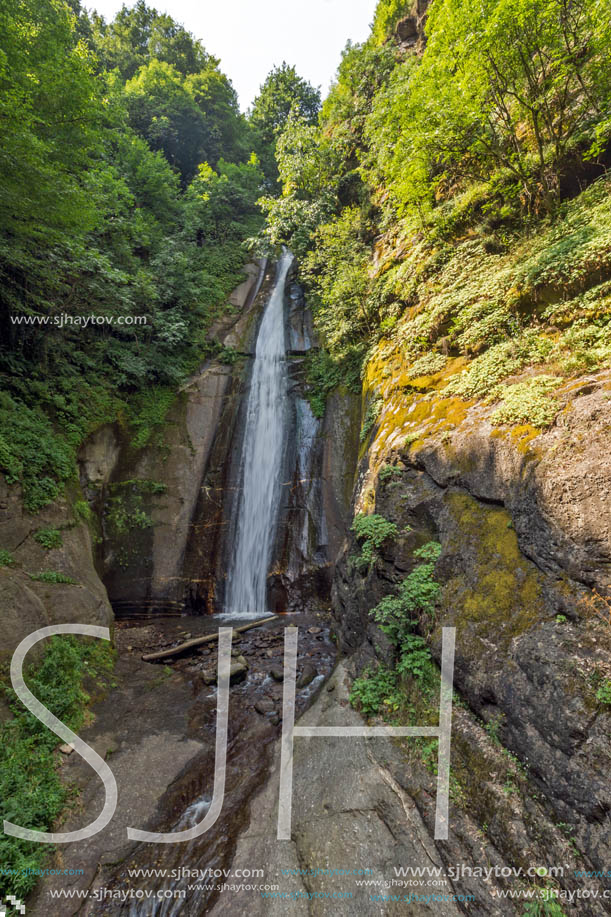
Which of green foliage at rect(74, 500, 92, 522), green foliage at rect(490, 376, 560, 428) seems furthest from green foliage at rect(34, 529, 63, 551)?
green foliage at rect(490, 376, 560, 428)

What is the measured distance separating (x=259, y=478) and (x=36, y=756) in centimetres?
788

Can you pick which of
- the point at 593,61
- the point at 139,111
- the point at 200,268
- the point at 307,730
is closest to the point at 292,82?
the point at 139,111

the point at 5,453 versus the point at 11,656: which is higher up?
the point at 5,453

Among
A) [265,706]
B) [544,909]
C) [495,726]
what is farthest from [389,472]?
[544,909]

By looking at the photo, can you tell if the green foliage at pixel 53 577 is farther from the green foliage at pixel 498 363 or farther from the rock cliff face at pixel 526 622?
the green foliage at pixel 498 363

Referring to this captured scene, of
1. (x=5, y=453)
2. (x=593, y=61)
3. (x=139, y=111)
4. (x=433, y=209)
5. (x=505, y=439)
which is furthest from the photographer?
(x=139, y=111)

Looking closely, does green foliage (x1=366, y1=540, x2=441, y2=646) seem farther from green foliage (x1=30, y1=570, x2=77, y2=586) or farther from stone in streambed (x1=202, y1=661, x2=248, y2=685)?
green foliage (x1=30, y1=570, x2=77, y2=586)

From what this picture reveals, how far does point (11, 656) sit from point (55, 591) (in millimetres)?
1584

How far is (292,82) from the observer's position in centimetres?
2702

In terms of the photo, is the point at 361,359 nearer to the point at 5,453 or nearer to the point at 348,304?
the point at 348,304

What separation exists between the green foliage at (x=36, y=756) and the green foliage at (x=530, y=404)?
20.7 feet

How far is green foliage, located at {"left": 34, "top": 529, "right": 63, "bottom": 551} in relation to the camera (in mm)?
6800

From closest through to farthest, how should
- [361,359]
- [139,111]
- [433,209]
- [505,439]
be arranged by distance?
[505,439]
[433,209]
[361,359]
[139,111]

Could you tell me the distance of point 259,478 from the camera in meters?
11.3
